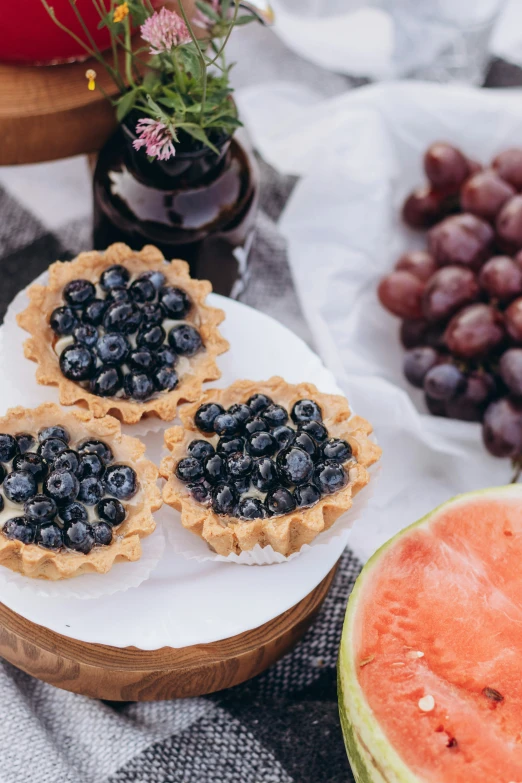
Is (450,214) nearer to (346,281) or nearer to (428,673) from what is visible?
(346,281)

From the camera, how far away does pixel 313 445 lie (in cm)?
125

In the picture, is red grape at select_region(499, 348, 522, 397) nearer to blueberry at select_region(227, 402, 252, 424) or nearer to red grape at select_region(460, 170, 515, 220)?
red grape at select_region(460, 170, 515, 220)

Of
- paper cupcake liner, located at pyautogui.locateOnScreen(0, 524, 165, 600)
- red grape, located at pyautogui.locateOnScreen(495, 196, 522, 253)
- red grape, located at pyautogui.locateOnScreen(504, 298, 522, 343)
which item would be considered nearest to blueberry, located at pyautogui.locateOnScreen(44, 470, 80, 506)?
paper cupcake liner, located at pyautogui.locateOnScreen(0, 524, 165, 600)

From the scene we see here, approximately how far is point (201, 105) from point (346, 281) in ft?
2.09

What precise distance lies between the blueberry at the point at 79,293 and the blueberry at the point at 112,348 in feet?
0.29

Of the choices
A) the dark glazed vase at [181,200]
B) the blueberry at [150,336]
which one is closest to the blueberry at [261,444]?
the blueberry at [150,336]

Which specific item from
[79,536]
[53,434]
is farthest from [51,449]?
[79,536]

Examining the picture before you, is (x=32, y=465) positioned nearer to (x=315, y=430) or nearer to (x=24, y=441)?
(x=24, y=441)

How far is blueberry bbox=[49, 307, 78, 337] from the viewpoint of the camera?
53.9 inches

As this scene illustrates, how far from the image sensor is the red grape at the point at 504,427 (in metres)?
1.57

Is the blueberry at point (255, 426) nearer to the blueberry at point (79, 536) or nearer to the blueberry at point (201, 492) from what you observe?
the blueberry at point (201, 492)

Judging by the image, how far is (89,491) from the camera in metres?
1.18

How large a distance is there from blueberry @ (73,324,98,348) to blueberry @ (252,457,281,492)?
1.11 ft

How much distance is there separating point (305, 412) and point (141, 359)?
0.89 ft
